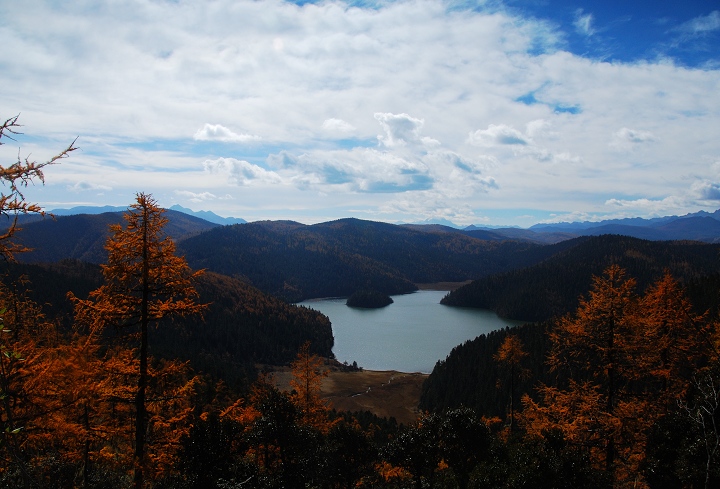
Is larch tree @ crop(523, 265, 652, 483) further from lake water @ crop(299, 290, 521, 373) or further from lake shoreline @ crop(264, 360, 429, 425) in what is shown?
lake water @ crop(299, 290, 521, 373)

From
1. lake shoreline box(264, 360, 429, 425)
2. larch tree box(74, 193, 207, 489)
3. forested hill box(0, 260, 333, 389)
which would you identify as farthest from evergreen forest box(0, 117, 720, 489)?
forested hill box(0, 260, 333, 389)

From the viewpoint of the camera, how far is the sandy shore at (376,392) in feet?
224

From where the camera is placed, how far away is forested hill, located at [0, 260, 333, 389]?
10675 centimetres

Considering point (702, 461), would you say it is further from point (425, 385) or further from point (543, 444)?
point (425, 385)

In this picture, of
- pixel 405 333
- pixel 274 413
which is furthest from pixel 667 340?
pixel 405 333

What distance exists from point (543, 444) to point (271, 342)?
120 m

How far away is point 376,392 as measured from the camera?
75.6 meters

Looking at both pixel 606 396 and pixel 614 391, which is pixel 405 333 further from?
pixel 614 391

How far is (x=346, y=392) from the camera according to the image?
7575 cm

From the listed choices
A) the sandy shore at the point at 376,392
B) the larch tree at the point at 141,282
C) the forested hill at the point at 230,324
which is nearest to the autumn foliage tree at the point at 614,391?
the larch tree at the point at 141,282

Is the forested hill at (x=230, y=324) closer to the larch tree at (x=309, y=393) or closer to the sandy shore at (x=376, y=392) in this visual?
the sandy shore at (x=376, y=392)

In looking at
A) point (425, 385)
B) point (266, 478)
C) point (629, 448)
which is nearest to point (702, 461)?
point (629, 448)

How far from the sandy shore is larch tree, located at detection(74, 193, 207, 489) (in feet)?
178

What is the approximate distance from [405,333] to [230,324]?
56769mm
